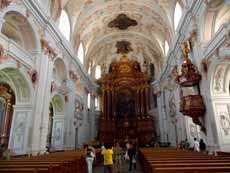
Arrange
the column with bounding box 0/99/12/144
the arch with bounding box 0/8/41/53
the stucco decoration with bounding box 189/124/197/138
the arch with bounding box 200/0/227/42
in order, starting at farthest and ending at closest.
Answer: the column with bounding box 0/99/12/144 → the stucco decoration with bounding box 189/124/197/138 → the arch with bounding box 0/8/41/53 → the arch with bounding box 200/0/227/42

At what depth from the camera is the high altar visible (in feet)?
63.2

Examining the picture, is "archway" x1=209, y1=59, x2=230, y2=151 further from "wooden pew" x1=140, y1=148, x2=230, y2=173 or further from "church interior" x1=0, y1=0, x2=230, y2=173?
"wooden pew" x1=140, y1=148, x2=230, y2=173

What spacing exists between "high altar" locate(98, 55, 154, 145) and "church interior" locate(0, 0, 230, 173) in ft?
0.35

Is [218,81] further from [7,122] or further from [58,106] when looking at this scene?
[7,122]

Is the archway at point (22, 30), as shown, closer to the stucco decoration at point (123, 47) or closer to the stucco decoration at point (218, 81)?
the stucco decoration at point (218, 81)

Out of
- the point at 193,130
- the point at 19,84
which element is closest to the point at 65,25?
the point at 19,84

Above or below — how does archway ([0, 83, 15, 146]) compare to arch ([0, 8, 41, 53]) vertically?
below

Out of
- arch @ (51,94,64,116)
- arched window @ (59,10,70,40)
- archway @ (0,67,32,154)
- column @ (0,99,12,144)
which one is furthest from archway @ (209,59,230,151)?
column @ (0,99,12,144)

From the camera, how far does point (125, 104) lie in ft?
70.7

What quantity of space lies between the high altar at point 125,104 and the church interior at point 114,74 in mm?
108

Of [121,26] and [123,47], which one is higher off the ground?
[121,26]

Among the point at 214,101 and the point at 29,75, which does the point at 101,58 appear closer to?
the point at 29,75

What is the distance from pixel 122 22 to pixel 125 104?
8869 millimetres

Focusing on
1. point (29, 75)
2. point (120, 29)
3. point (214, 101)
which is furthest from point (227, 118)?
point (120, 29)
